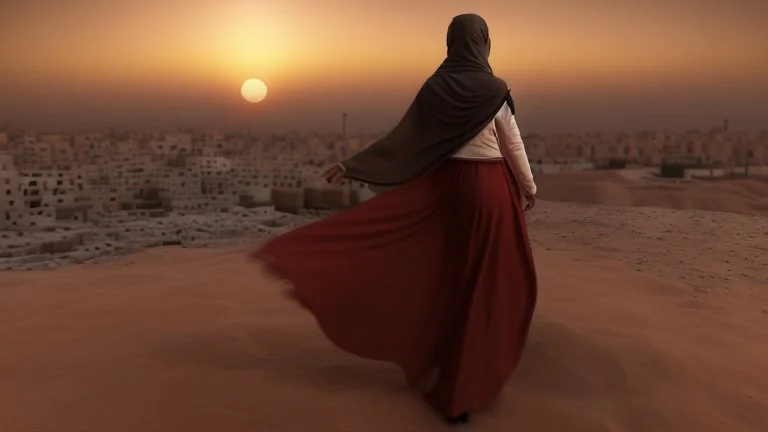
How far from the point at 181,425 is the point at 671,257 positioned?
19.6 feet

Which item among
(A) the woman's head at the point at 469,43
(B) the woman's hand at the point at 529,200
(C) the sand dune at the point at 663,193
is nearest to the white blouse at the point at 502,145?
(B) the woman's hand at the point at 529,200

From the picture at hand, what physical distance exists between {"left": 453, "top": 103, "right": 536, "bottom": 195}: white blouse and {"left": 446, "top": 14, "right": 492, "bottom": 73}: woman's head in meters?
0.25

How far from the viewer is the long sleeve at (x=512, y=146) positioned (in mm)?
2703

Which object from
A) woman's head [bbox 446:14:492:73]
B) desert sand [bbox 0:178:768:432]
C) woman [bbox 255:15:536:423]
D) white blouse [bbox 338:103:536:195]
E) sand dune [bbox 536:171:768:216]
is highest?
woman's head [bbox 446:14:492:73]

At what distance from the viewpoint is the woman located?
264cm

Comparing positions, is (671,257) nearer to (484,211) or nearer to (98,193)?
(484,211)

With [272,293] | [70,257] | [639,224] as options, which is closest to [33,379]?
[272,293]

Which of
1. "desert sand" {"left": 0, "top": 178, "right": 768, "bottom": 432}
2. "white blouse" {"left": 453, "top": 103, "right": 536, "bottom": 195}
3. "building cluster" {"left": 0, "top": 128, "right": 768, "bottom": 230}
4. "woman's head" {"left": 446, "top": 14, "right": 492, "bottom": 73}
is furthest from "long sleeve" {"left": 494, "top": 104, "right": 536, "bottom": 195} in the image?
"building cluster" {"left": 0, "top": 128, "right": 768, "bottom": 230}

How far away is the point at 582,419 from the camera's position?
2.62 meters

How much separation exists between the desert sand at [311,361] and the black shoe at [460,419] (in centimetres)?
4

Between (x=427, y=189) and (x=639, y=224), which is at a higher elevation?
(x=427, y=189)

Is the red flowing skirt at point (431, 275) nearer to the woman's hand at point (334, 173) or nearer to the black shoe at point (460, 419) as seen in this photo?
the black shoe at point (460, 419)

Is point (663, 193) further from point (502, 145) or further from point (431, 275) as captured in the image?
point (431, 275)

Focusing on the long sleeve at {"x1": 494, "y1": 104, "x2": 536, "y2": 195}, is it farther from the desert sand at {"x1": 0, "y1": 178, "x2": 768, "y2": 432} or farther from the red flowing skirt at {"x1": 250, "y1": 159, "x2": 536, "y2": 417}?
the desert sand at {"x1": 0, "y1": 178, "x2": 768, "y2": 432}
